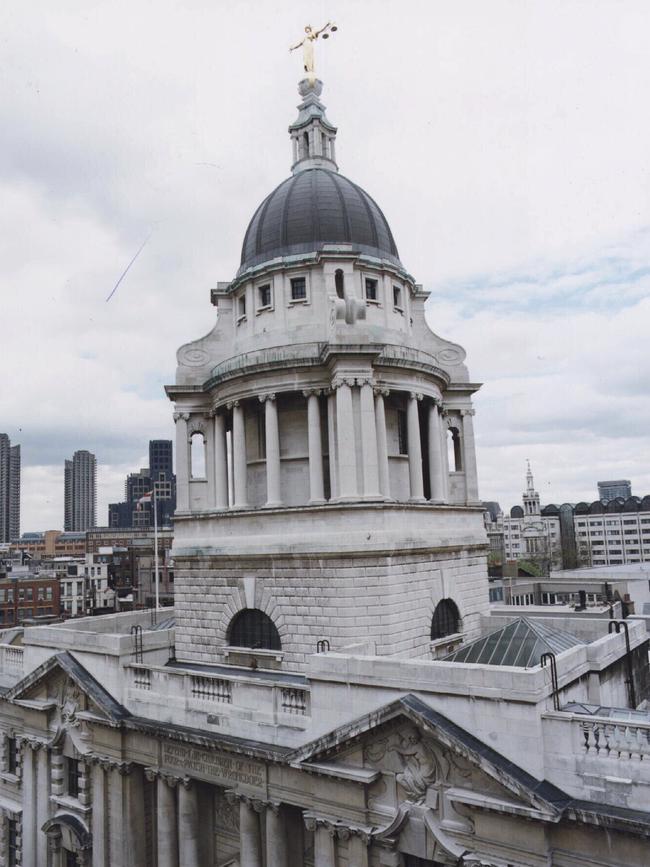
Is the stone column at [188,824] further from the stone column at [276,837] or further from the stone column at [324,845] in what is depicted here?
the stone column at [324,845]

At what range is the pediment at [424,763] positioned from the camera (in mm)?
15062

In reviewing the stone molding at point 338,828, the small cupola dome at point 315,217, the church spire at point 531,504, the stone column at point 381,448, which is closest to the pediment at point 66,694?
the stone molding at point 338,828

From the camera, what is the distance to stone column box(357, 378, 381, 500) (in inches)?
1007

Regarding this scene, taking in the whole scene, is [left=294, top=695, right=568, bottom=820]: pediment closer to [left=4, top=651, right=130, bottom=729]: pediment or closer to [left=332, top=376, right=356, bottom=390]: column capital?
[left=4, top=651, right=130, bottom=729]: pediment

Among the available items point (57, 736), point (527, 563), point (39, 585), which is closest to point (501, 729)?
point (57, 736)

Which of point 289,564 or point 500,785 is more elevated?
point 289,564

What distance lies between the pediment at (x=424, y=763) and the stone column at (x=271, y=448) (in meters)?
11.0

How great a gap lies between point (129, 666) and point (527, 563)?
128534 millimetres

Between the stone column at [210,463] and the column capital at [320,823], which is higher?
the stone column at [210,463]

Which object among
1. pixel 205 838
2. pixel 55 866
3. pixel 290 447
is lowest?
pixel 55 866

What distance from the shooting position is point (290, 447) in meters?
28.9

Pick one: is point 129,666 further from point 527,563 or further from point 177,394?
point 527,563

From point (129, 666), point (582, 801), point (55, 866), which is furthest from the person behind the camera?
point (55, 866)

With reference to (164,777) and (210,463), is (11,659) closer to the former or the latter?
(164,777)
